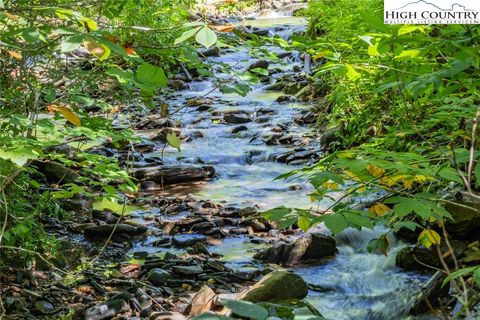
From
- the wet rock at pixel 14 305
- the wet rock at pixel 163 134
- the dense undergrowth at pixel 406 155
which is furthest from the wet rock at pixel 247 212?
the wet rock at pixel 163 134

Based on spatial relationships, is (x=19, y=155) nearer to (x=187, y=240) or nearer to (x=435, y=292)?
(x=435, y=292)

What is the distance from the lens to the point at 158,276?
4.66 m

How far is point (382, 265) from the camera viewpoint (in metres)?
4.90

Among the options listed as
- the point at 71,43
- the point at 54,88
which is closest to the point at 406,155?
the point at 71,43

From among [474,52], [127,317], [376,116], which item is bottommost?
[127,317]

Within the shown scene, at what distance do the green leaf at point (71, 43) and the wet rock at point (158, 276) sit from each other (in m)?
3.44

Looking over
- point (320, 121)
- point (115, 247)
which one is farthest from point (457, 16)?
point (320, 121)

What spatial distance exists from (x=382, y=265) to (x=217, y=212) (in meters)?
2.14

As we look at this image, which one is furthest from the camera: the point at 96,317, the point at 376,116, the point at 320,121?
the point at 320,121

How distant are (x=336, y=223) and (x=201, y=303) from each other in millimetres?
2359

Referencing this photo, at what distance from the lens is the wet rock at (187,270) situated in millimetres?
4766

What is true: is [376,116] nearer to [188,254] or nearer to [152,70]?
[188,254]

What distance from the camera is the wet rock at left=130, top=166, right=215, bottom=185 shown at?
7.64 metres

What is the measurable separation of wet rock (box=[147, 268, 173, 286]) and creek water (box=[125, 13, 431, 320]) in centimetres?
66
